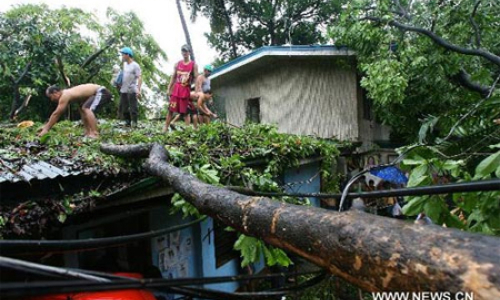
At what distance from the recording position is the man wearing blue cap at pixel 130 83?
24.8 ft

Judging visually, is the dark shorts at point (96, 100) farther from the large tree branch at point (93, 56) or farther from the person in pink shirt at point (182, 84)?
the large tree branch at point (93, 56)

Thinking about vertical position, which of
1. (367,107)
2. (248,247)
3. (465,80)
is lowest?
(248,247)

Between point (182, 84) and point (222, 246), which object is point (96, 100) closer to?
point (182, 84)

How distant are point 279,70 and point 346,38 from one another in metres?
2.60

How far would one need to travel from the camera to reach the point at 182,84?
734 centimetres

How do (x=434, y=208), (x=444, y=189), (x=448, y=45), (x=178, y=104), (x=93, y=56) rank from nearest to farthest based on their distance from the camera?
(x=444, y=189) → (x=434, y=208) → (x=448, y=45) → (x=178, y=104) → (x=93, y=56)

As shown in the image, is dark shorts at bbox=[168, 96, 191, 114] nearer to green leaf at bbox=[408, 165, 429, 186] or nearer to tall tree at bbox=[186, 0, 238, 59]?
green leaf at bbox=[408, 165, 429, 186]

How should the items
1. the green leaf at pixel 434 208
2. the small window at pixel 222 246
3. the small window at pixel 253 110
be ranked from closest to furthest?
the green leaf at pixel 434 208 → the small window at pixel 222 246 → the small window at pixel 253 110

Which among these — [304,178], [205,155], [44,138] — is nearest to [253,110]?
[304,178]

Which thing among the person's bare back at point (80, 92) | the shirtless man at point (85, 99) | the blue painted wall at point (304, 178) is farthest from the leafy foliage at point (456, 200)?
the blue painted wall at point (304, 178)

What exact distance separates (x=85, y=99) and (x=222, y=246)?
4.00 m

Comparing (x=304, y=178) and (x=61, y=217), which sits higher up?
(x=61, y=217)

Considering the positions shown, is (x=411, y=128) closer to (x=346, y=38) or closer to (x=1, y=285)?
(x=346, y=38)

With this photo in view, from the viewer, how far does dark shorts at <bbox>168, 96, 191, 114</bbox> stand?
747 cm
